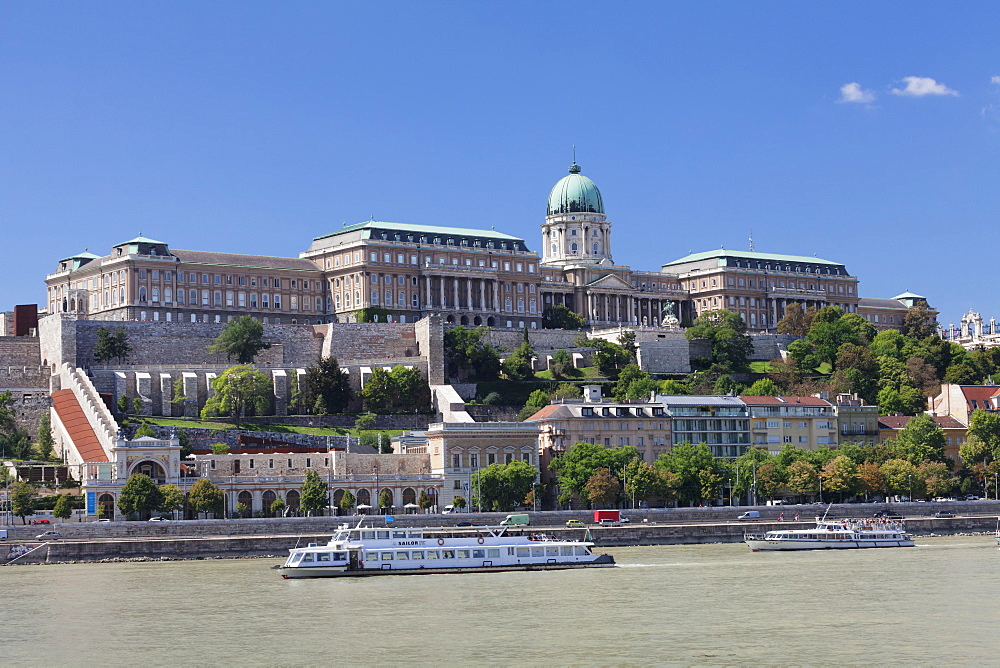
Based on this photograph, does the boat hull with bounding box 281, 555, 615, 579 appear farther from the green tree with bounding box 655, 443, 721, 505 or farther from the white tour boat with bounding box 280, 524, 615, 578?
the green tree with bounding box 655, 443, 721, 505

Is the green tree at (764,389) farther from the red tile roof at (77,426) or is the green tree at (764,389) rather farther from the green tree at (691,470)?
the red tile roof at (77,426)

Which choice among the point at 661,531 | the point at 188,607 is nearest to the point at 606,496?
the point at 661,531

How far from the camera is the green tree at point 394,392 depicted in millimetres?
→ 123500

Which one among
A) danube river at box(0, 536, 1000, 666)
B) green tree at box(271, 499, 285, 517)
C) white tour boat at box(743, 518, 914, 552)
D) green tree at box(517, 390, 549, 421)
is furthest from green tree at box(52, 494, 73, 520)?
green tree at box(517, 390, 549, 421)

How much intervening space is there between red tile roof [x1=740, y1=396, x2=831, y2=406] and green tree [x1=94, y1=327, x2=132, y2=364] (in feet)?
150

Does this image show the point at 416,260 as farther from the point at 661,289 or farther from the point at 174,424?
the point at 174,424

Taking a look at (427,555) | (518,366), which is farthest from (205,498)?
(518,366)

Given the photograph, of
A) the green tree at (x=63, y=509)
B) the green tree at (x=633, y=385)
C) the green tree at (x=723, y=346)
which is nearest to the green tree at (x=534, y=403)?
the green tree at (x=633, y=385)

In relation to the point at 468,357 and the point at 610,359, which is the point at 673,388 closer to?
the point at 610,359

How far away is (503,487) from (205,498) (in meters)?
16.6

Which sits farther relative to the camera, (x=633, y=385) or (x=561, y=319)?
(x=561, y=319)

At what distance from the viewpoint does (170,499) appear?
3607 inches

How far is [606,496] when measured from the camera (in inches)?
3812

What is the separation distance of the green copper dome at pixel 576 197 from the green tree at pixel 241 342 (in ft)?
190
